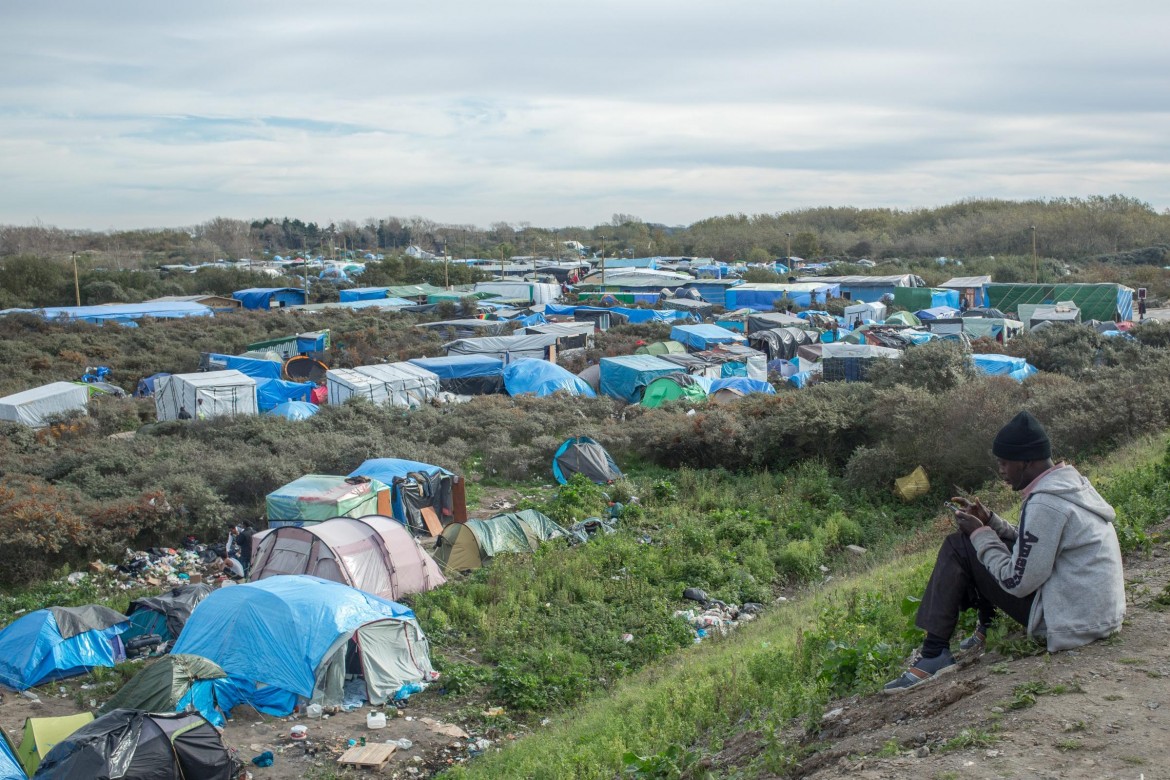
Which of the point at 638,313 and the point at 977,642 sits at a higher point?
the point at 977,642

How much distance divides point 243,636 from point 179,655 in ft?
2.49

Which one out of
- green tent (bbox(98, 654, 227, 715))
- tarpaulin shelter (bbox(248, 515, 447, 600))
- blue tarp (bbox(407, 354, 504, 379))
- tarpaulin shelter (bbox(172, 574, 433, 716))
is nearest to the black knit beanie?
tarpaulin shelter (bbox(172, 574, 433, 716))

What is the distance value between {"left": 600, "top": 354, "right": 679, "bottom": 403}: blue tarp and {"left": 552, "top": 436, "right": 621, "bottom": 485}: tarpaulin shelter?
8.34m

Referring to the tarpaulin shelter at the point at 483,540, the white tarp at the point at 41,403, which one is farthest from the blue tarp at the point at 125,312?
the tarpaulin shelter at the point at 483,540

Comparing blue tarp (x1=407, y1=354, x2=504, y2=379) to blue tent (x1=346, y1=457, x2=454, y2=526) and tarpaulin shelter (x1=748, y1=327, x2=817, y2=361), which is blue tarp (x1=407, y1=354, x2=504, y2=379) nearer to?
tarpaulin shelter (x1=748, y1=327, x2=817, y2=361)

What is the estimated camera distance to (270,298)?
56.8 m

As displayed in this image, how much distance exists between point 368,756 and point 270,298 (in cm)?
5213

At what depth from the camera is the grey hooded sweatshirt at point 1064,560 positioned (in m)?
4.05

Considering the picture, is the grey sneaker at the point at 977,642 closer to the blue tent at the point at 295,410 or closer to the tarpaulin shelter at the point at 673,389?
the blue tent at the point at 295,410

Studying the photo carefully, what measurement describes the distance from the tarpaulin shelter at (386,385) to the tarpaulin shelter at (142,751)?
1705 cm

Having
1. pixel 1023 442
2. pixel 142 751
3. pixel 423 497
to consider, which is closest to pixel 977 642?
pixel 1023 442

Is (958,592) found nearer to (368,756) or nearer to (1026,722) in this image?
(1026,722)

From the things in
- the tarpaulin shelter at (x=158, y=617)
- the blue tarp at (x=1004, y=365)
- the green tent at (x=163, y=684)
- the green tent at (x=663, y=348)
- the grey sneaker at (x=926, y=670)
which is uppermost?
the grey sneaker at (x=926, y=670)

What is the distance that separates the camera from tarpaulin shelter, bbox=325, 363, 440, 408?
25.1 metres
